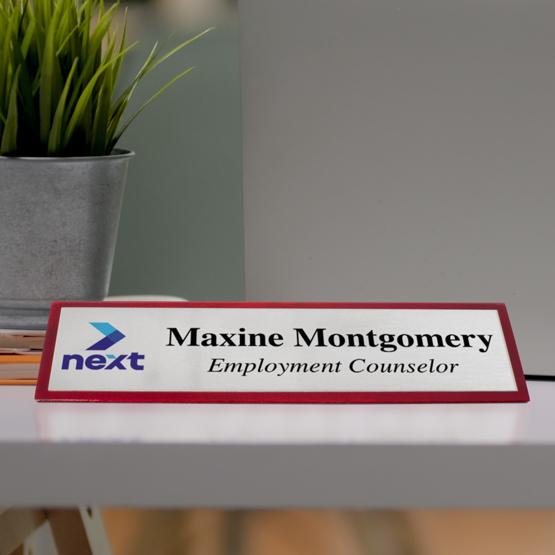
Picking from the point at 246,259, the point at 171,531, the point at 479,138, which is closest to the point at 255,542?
the point at 171,531

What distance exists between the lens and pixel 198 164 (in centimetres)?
95

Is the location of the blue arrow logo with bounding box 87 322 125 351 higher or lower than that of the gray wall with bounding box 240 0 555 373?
lower

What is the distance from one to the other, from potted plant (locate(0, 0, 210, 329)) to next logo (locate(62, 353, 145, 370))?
10cm

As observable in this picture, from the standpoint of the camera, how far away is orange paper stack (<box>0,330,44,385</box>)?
489mm

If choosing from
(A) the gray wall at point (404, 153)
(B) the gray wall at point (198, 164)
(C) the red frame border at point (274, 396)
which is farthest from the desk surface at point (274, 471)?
(B) the gray wall at point (198, 164)

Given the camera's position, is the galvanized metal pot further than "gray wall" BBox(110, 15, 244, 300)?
No

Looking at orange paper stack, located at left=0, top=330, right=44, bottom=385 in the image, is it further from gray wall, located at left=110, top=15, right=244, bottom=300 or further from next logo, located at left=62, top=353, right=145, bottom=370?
gray wall, located at left=110, top=15, right=244, bottom=300

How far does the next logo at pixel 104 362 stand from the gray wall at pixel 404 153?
0.12 m

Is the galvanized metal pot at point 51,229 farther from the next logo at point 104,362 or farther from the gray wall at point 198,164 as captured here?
the gray wall at point 198,164

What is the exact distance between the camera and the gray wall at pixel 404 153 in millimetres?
491

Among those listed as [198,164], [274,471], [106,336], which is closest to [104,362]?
[106,336]

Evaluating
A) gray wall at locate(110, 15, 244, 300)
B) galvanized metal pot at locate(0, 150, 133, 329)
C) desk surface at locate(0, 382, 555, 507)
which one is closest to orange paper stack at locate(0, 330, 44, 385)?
galvanized metal pot at locate(0, 150, 133, 329)

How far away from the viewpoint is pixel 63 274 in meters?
0.53

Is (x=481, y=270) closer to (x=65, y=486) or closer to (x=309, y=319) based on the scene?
(x=309, y=319)
